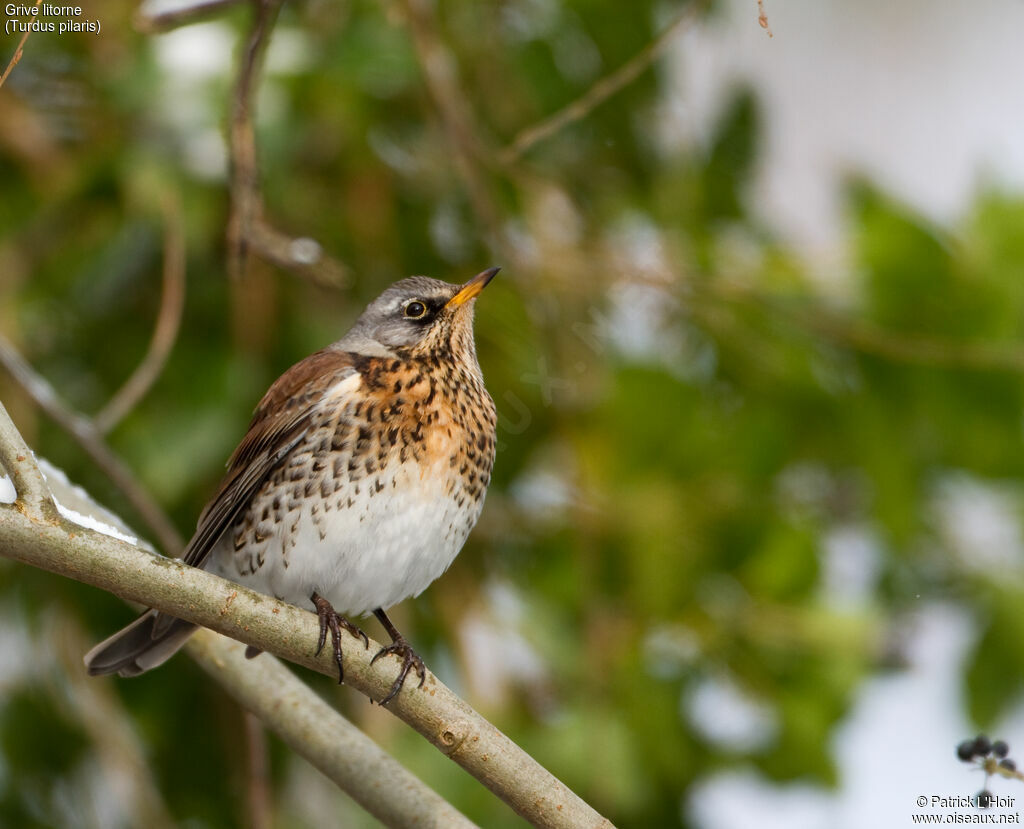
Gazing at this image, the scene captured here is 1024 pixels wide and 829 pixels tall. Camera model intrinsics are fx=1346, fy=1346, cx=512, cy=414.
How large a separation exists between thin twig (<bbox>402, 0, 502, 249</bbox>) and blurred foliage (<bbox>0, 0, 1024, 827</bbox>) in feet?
0.20

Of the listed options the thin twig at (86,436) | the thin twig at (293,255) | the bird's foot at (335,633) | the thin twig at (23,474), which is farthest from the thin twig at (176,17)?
the bird's foot at (335,633)

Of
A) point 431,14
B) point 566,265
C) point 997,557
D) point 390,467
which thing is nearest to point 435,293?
point 390,467

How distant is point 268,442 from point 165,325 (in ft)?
1.61

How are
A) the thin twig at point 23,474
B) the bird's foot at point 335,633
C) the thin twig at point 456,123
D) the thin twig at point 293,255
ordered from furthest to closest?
the thin twig at point 456,123, the thin twig at point 293,255, the bird's foot at point 335,633, the thin twig at point 23,474

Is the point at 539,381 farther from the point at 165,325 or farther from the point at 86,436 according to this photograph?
the point at 86,436

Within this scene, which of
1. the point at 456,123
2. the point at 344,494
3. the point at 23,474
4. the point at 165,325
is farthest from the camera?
the point at 456,123

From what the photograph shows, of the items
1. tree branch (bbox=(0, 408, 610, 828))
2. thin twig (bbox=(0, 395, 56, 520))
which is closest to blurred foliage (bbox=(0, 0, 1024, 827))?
tree branch (bbox=(0, 408, 610, 828))

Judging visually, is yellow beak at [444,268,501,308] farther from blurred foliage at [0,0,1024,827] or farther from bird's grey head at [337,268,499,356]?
blurred foliage at [0,0,1024,827]

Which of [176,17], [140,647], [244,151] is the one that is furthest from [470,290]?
[140,647]

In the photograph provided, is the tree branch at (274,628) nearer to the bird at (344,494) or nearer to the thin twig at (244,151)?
the bird at (344,494)

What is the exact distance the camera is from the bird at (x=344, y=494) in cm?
233

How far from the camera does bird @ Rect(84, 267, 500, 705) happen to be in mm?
2332

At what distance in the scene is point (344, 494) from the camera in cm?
233

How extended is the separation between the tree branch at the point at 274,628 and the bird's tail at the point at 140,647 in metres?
0.51
